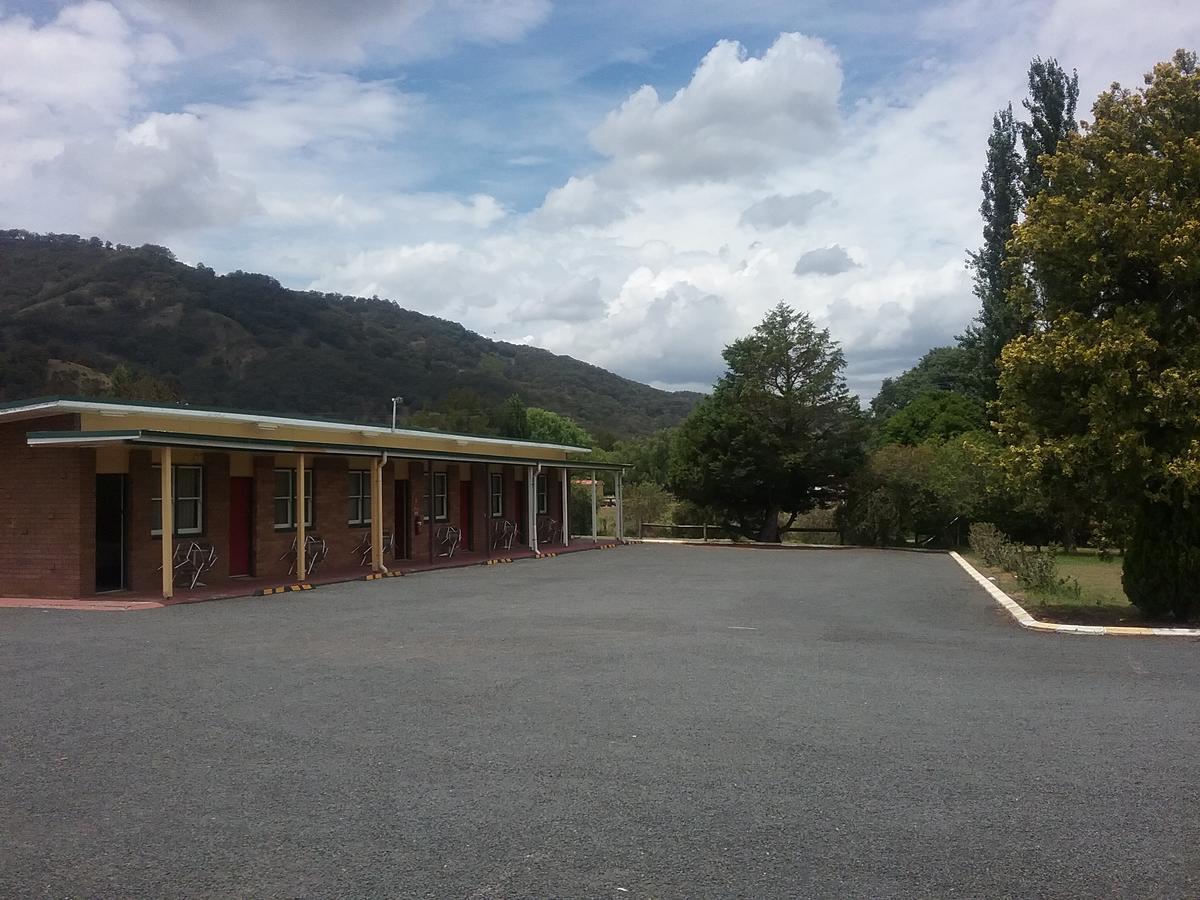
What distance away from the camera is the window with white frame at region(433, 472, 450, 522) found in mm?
26453

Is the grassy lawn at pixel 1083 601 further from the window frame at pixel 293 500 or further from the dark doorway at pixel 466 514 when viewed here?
the window frame at pixel 293 500

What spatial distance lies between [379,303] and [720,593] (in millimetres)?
99944

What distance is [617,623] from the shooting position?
13.2 metres

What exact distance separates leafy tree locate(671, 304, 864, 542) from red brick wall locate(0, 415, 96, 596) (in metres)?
24.5

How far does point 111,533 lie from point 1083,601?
16.1m

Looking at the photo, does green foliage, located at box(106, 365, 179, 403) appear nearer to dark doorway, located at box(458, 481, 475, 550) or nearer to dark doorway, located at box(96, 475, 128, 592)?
dark doorway, located at box(458, 481, 475, 550)

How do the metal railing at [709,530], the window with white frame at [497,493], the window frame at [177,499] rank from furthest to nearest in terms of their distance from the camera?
the metal railing at [709,530]
the window with white frame at [497,493]
the window frame at [177,499]

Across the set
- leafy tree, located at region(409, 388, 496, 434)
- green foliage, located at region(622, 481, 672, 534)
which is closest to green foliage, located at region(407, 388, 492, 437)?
leafy tree, located at region(409, 388, 496, 434)

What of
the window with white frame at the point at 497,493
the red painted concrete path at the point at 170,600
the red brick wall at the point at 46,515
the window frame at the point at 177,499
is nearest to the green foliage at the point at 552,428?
the window with white frame at the point at 497,493

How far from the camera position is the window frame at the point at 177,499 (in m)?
17.4

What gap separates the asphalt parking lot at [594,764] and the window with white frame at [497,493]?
690 inches

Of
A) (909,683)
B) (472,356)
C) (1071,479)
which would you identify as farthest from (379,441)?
(472,356)

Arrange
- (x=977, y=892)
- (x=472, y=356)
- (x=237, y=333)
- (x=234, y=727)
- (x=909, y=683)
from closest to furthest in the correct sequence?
(x=977, y=892)
(x=234, y=727)
(x=909, y=683)
(x=237, y=333)
(x=472, y=356)

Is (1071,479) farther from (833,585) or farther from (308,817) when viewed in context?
(308,817)
